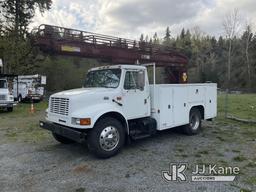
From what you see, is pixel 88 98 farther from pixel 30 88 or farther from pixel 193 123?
pixel 30 88

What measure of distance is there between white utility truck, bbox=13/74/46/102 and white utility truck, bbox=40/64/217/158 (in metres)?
15.8

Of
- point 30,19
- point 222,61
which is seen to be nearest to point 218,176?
point 30,19

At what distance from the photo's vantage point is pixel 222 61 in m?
51.2

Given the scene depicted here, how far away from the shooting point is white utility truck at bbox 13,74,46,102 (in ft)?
68.4

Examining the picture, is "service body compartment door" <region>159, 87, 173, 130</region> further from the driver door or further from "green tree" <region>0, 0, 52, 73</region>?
A: "green tree" <region>0, 0, 52, 73</region>

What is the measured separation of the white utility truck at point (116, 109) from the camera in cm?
506

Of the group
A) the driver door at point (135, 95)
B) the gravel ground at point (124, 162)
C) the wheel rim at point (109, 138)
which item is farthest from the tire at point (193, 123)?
the wheel rim at point (109, 138)

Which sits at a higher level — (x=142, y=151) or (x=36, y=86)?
(x=36, y=86)

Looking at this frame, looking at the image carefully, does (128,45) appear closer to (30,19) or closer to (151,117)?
(151,117)

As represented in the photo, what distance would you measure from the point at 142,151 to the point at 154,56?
13.1 metres

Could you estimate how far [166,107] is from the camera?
645cm

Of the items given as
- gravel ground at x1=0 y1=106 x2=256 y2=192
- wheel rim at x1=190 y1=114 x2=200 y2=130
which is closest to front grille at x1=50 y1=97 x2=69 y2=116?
gravel ground at x1=0 y1=106 x2=256 y2=192

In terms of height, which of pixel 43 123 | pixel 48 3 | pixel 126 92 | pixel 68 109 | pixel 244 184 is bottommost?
pixel 244 184

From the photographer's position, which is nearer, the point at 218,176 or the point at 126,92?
the point at 218,176
